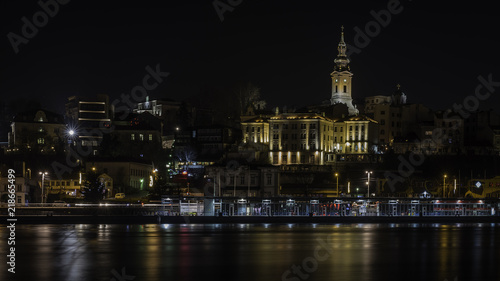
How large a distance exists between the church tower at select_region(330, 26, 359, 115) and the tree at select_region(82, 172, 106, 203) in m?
72.4

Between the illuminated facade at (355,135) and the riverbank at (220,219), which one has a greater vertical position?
the illuminated facade at (355,135)

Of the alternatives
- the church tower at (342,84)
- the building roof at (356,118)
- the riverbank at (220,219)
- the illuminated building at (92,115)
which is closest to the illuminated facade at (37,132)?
the illuminated building at (92,115)

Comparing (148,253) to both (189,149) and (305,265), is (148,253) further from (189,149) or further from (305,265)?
(189,149)

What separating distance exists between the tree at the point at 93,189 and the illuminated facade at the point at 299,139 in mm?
44774

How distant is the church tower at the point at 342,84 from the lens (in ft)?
463

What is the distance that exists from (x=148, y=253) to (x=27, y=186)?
178ft

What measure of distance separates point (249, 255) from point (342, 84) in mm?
116698

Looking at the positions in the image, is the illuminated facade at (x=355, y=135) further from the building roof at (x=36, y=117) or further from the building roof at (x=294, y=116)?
the building roof at (x=36, y=117)

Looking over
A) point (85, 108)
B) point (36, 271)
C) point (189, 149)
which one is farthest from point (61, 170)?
point (36, 271)

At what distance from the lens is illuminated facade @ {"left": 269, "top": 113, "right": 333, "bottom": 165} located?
385ft

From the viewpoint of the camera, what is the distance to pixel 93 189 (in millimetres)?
77250

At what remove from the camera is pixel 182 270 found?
25.1 metres

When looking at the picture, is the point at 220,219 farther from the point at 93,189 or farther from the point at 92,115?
the point at 92,115

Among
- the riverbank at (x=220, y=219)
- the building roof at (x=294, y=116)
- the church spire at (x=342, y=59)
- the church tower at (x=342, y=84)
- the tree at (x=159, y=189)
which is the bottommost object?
the riverbank at (x=220, y=219)
